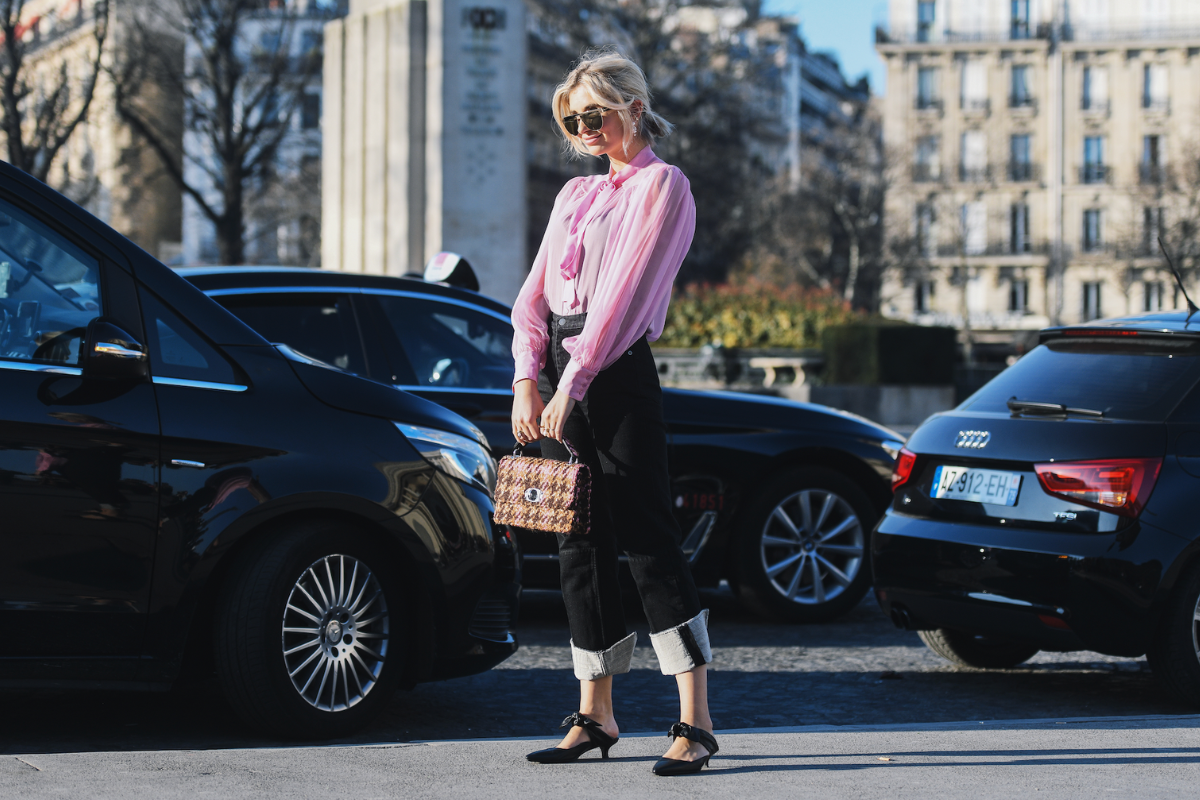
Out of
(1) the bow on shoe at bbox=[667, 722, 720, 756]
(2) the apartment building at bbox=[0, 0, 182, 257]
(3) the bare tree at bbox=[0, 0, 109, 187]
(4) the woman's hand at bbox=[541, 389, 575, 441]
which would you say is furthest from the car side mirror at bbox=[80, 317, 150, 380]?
(2) the apartment building at bbox=[0, 0, 182, 257]

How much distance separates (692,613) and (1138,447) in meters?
2.06

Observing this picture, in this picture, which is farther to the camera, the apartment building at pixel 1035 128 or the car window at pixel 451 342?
the apartment building at pixel 1035 128

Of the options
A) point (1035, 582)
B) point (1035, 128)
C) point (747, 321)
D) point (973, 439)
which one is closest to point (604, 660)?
point (1035, 582)

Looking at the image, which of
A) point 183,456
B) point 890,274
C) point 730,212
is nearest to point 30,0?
point 730,212

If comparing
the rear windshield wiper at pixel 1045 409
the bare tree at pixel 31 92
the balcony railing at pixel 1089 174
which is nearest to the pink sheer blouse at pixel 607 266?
the rear windshield wiper at pixel 1045 409

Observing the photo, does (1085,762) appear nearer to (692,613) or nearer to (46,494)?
(692,613)

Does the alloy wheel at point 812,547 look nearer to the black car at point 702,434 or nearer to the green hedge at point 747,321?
the black car at point 702,434

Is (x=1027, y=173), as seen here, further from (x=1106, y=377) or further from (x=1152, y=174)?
(x=1106, y=377)

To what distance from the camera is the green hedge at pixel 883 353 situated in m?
22.7

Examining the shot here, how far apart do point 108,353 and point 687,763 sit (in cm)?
191

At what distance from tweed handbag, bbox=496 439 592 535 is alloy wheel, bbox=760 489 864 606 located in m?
3.19

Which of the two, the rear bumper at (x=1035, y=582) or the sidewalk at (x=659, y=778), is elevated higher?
the rear bumper at (x=1035, y=582)

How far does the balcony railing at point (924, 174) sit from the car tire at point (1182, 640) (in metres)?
64.5

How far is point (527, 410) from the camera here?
368 cm
